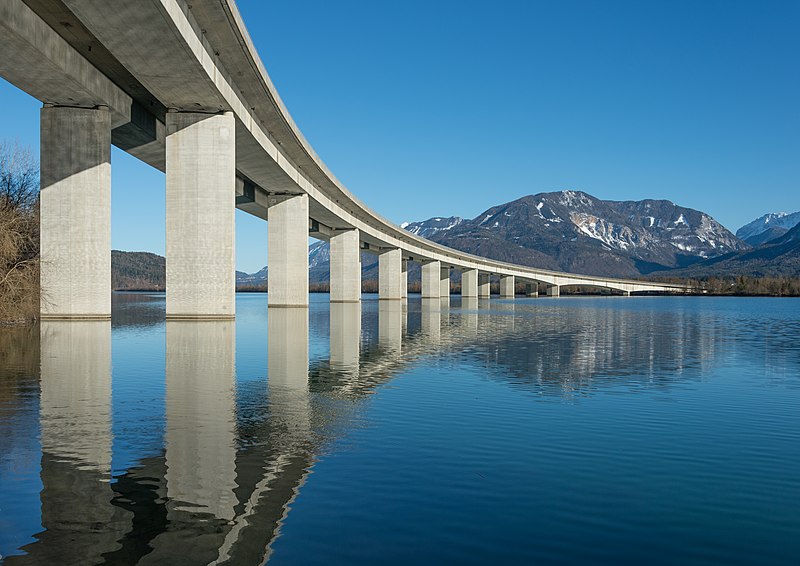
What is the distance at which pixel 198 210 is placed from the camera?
1463 inches

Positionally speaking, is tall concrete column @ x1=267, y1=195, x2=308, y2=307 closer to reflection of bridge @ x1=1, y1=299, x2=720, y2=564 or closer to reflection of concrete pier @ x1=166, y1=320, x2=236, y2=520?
reflection of bridge @ x1=1, y1=299, x2=720, y2=564

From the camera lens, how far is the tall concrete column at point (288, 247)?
61603mm

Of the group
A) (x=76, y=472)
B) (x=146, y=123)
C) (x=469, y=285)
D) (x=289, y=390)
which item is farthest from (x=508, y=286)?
(x=76, y=472)

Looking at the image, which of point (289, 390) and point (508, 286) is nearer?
point (289, 390)

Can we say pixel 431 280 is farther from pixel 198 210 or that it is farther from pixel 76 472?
pixel 76 472

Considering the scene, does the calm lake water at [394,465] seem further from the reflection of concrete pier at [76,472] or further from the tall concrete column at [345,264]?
the tall concrete column at [345,264]

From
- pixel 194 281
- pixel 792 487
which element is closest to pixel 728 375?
pixel 792 487

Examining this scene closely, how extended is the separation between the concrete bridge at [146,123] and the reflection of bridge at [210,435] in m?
11.3

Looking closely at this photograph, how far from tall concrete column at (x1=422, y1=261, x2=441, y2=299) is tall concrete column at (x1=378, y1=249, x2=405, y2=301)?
59.6 feet

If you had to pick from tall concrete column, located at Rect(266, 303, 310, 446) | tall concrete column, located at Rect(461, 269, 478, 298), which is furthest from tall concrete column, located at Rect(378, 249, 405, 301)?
tall concrete column, located at Rect(266, 303, 310, 446)

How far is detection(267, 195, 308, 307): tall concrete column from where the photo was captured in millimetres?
61603

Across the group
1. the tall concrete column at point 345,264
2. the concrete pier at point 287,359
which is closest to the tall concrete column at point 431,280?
the tall concrete column at point 345,264

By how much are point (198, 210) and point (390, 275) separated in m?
67.8

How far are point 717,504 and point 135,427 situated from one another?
764 cm
